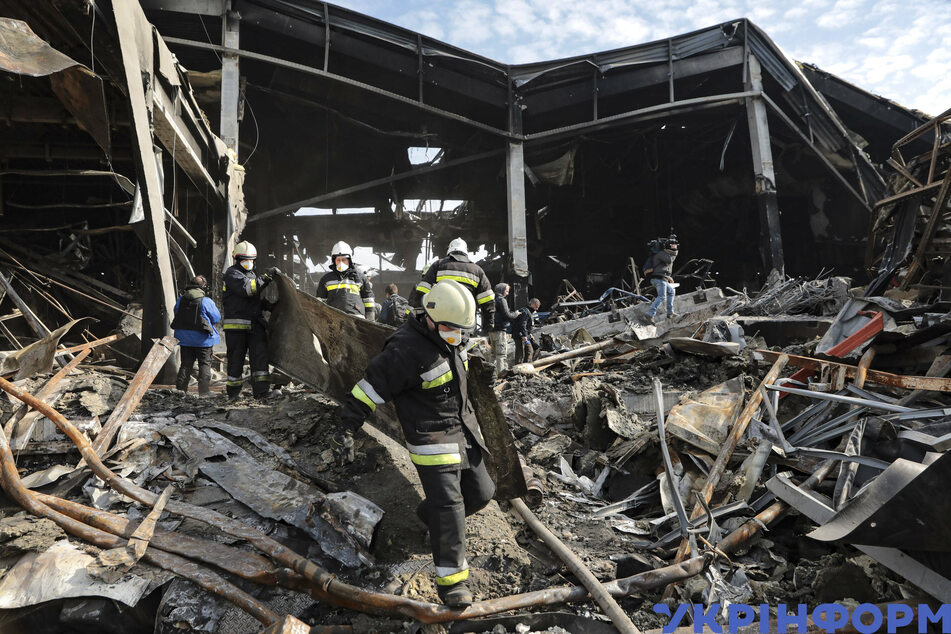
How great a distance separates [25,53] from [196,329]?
105 inches

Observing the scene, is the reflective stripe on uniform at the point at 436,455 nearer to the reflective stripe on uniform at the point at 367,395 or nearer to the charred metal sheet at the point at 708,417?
the reflective stripe on uniform at the point at 367,395

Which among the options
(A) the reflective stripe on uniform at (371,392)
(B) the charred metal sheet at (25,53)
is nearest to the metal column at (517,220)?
(B) the charred metal sheet at (25,53)

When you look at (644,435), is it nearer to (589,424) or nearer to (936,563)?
(589,424)

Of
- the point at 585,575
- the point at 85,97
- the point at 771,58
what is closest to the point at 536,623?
the point at 585,575

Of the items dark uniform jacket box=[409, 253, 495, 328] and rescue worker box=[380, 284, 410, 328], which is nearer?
dark uniform jacket box=[409, 253, 495, 328]

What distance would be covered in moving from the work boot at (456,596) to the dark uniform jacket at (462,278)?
2937 millimetres

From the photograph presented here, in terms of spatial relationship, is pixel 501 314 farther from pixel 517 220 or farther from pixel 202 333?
pixel 517 220

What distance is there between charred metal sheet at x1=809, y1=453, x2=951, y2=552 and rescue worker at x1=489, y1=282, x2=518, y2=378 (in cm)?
479

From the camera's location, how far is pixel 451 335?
2586 millimetres

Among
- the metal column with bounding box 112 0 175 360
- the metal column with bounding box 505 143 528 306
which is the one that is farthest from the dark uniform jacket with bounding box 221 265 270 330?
the metal column with bounding box 505 143 528 306

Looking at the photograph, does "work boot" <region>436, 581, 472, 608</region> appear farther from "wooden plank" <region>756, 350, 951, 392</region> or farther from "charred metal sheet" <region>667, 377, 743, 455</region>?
"wooden plank" <region>756, 350, 951, 392</region>

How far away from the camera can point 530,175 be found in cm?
1337

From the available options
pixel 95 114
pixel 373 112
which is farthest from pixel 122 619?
pixel 373 112

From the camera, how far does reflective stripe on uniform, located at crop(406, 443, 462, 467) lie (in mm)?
2469
